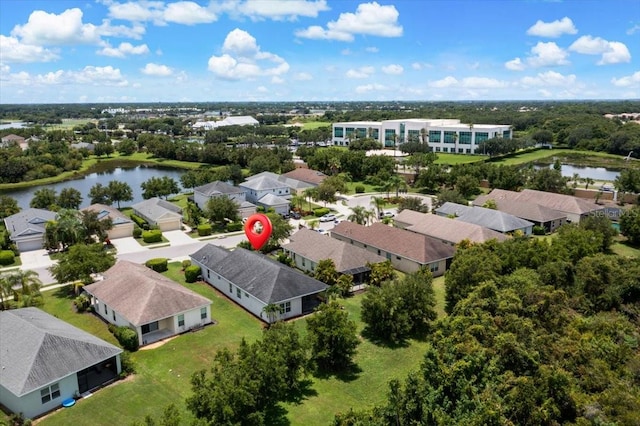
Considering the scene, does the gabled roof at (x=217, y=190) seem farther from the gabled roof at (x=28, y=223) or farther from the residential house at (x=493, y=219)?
the residential house at (x=493, y=219)

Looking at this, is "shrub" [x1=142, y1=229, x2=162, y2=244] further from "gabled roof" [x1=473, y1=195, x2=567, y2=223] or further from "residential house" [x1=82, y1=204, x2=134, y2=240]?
"gabled roof" [x1=473, y1=195, x2=567, y2=223]

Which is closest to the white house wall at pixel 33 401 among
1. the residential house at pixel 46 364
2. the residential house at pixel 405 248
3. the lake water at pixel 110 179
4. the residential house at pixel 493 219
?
the residential house at pixel 46 364

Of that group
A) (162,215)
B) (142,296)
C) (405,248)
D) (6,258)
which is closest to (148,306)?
(142,296)

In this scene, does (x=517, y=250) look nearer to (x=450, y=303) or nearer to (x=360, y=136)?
(x=450, y=303)

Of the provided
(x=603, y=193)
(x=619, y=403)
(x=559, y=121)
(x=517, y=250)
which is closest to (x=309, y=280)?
(x=517, y=250)

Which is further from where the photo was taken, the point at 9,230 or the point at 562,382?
the point at 9,230

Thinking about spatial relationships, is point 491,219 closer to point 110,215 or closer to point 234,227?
point 234,227
